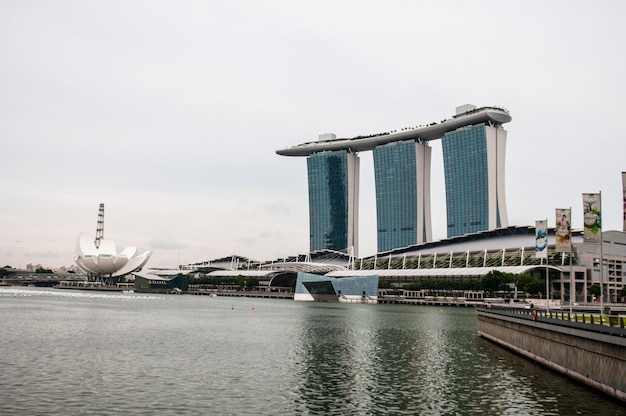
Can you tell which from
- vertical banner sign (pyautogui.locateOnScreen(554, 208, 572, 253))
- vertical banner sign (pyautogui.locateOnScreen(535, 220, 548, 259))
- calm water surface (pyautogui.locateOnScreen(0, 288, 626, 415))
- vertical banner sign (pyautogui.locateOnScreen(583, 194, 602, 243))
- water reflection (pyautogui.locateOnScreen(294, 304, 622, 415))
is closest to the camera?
calm water surface (pyautogui.locateOnScreen(0, 288, 626, 415))

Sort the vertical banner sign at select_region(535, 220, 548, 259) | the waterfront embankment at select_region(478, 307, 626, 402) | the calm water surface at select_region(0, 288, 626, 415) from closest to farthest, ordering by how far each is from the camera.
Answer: the calm water surface at select_region(0, 288, 626, 415) < the waterfront embankment at select_region(478, 307, 626, 402) < the vertical banner sign at select_region(535, 220, 548, 259)

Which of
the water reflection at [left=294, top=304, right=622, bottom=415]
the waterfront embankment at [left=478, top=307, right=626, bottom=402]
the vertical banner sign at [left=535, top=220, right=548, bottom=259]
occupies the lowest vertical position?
the water reflection at [left=294, top=304, right=622, bottom=415]

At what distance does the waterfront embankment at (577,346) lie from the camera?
97.3ft

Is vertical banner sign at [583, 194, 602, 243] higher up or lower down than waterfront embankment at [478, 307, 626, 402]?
higher up

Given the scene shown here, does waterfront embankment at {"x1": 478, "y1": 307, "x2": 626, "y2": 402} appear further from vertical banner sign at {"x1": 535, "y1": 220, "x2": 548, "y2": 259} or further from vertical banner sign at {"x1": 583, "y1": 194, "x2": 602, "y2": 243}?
vertical banner sign at {"x1": 535, "y1": 220, "x2": 548, "y2": 259}

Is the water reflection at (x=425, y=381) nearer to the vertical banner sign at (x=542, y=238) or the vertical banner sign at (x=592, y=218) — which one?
the vertical banner sign at (x=592, y=218)

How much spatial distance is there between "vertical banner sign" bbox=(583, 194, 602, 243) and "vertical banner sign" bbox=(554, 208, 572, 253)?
829 centimetres

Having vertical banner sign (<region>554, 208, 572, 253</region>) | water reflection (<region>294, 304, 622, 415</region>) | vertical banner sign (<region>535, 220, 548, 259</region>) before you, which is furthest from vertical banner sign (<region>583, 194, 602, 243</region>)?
vertical banner sign (<region>535, 220, 548, 259</region>)

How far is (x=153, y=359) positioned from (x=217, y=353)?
612 centimetres

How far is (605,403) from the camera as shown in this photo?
98.1ft

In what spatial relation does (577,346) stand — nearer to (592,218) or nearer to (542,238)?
(592,218)

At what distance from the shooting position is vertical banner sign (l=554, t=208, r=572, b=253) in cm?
5838

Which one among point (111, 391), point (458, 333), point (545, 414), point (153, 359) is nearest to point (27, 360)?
point (153, 359)

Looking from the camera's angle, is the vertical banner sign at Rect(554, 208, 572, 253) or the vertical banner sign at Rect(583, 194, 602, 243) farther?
the vertical banner sign at Rect(554, 208, 572, 253)
